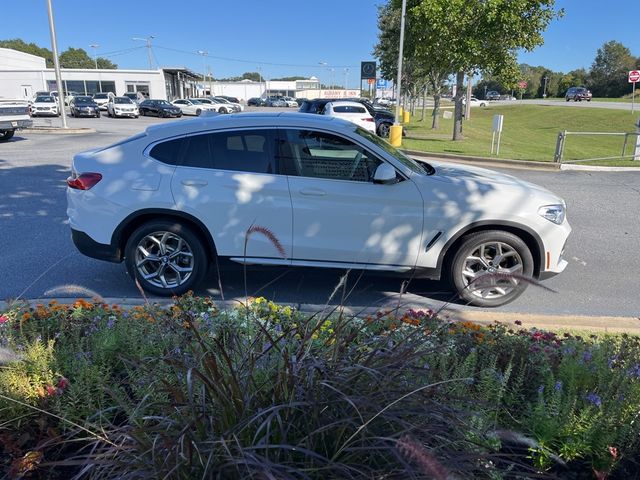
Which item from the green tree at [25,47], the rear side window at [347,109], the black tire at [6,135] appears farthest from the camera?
the green tree at [25,47]

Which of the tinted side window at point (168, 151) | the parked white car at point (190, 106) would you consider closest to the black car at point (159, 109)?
the parked white car at point (190, 106)

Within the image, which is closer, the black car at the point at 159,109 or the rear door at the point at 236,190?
the rear door at the point at 236,190

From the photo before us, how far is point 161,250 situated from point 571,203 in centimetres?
830

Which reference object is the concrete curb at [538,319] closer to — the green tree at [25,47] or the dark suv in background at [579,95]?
the dark suv in background at [579,95]

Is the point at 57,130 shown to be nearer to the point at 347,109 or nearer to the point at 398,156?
the point at 347,109

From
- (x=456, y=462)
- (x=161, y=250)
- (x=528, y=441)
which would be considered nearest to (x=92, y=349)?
(x=161, y=250)

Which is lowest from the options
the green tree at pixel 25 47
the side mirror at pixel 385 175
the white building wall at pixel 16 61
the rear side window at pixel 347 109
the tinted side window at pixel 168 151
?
the side mirror at pixel 385 175

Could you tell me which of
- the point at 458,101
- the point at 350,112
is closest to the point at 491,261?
the point at 350,112

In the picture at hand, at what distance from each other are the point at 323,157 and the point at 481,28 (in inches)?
652

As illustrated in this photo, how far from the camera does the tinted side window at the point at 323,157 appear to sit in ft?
15.5

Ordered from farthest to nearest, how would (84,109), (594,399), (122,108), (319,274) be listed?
1. (122,108)
2. (84,109)
3. (319,274)
4. (594,399)

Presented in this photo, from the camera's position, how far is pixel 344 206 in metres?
4.64

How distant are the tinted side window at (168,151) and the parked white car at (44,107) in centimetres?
3768

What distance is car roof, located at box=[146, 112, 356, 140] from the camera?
482 centimetres
